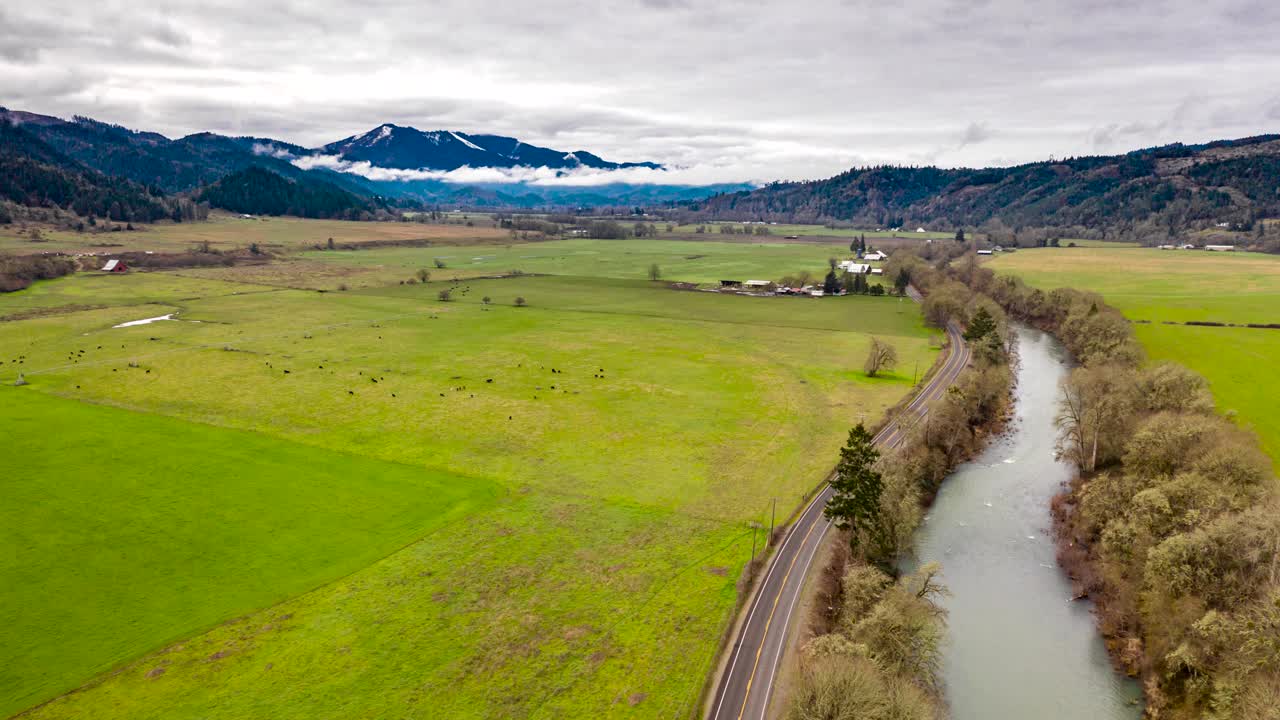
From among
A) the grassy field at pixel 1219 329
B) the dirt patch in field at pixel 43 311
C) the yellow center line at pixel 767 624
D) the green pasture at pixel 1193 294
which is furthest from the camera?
the dirt patch in field at pixel 43 311

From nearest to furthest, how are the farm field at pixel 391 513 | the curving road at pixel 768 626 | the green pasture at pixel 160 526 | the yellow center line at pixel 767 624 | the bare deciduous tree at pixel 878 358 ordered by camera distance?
the curving road at pixel 768 626, the yellow center line at pixel 767 624, the farm field at pixel 391 513, the green pasture at pixel 160 526, the bare deciduous tree at pixel 878 358

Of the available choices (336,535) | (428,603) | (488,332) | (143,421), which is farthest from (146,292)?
(428,603)

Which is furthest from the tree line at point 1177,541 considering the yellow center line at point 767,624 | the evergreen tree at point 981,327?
the evergreen tree at point 981,327

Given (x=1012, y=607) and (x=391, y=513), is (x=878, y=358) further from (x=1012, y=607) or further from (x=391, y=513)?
(x=391, y=513)

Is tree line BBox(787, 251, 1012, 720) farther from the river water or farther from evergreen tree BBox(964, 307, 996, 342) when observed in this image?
evergreen tree BBox(964, 307, 996, 342)

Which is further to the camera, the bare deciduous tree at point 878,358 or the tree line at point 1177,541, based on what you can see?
the bare deciduous tree at point 878,358

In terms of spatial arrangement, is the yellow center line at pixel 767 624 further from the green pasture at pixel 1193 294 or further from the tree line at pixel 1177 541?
the green pasture at pixel 1193 294

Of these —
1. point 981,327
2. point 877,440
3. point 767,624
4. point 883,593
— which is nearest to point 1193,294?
point 981,327
